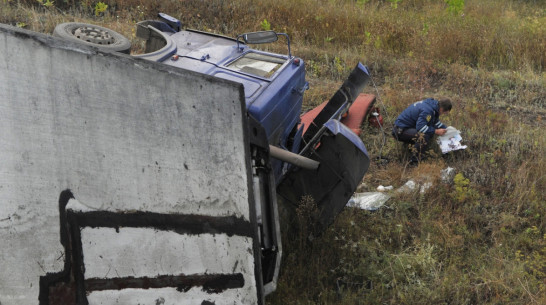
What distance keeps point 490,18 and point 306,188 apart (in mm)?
A: 7923

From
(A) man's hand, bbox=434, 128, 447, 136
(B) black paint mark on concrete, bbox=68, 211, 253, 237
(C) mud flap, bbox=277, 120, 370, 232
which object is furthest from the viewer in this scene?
(A) man's hand, bbox=434, 128, 447, 136

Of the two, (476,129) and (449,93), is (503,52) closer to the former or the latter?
(449,93)

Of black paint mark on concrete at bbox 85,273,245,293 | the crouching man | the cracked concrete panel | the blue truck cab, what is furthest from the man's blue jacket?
black paint mark on concrete at bbox 85,273,245,293

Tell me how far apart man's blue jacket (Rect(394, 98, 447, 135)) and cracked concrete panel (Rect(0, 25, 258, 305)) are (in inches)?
144

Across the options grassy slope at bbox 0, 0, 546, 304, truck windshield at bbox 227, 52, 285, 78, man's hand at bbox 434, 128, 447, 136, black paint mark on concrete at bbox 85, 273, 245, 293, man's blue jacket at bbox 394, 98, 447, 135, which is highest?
truck windshield at bbox 227, 52, 285, 78

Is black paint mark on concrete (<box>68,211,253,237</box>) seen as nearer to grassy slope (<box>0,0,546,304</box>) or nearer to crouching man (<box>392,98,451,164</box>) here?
grassy slope (<box>0,0,546,304</box>)

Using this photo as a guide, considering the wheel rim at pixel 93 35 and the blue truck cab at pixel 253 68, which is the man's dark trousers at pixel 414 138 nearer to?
the blue truck cab at pixel 253 68

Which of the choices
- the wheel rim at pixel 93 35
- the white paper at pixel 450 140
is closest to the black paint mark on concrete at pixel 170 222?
the wheel rim at pixel 93 35

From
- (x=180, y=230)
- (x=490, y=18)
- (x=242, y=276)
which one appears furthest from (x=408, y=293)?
A: (x=490, y=18)

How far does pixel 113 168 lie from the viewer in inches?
116

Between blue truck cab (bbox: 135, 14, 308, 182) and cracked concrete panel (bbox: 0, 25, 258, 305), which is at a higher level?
cracked concrete panel (bbox: 0, 25, 258, 305)

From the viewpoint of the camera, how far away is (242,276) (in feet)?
10.7

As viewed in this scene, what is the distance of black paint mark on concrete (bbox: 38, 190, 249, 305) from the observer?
110 inches

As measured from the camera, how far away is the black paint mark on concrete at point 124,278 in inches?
110
